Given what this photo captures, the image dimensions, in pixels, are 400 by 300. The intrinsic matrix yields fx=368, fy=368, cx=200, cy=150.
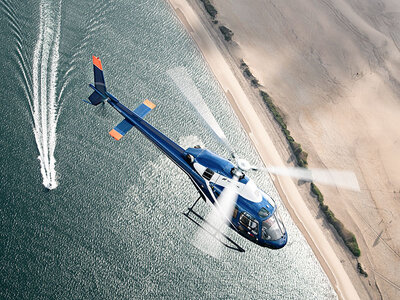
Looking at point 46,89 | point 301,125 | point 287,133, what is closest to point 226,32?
point 301,125

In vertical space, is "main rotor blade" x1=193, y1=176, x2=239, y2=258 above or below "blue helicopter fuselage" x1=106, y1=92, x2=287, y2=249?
below

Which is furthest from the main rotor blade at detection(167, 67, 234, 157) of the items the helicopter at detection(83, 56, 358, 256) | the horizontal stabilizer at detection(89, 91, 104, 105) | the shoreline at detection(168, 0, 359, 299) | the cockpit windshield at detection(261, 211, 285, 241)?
the cockpit windshield at detection(261, 211, 285, 241)

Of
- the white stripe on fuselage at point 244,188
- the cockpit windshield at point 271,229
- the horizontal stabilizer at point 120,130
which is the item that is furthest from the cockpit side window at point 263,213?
the horizontal stabilizer at point 120,130

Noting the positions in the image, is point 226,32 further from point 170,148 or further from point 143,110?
point 170,148

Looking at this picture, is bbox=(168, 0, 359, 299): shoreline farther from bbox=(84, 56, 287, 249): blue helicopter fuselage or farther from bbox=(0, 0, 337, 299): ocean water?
bbox=(84, 56, 287, 249): blue helicopter fuselage

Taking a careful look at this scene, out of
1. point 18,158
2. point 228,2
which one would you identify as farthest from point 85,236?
point 228,2

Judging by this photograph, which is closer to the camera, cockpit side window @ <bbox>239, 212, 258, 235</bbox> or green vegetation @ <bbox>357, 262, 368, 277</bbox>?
cockpit side window @ <bbox>239, 212, 258, 235</bbox>

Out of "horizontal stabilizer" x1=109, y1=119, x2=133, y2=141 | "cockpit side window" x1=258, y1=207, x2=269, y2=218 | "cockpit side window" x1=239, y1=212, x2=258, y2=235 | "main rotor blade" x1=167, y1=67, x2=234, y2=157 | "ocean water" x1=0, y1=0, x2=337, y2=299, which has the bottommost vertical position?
"ocean water" x1=0, y1=0, x2=337, y2=299
